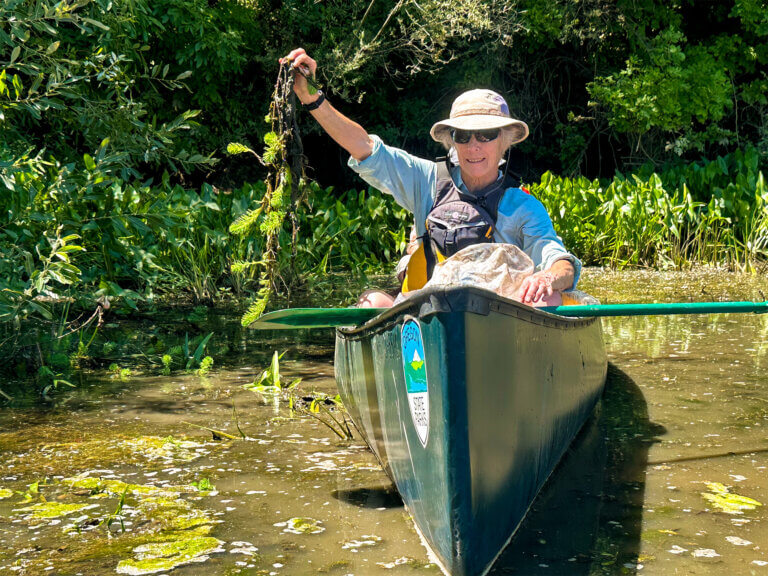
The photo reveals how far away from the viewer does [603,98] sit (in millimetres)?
13125

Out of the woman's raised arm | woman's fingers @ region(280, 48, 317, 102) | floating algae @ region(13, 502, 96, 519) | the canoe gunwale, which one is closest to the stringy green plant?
woman's fingers @ region(280, 48, 317, 102)

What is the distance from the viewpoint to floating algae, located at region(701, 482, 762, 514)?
3.38m

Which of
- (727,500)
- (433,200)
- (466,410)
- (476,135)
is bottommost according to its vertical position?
(727,500)

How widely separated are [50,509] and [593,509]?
2.01 meters

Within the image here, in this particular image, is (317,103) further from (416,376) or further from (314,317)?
(416,376)

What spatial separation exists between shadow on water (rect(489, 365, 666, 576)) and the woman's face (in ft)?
4.31

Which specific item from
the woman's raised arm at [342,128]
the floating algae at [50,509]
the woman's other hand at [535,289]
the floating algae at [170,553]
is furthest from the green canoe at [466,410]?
the floating algae at [50,509]

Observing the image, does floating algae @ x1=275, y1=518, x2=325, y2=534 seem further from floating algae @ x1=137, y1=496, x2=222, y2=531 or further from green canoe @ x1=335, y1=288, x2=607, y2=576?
green canoe @ x1=335, y1=288, x2=607, y2=576

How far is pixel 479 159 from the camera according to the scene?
4207mm

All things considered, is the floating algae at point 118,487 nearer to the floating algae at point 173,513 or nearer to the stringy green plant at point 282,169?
the floating algae at point 173,513

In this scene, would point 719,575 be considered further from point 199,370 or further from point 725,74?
point 725,74

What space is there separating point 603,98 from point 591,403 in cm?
933

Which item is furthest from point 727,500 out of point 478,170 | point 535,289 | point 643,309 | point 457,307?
point 478,170

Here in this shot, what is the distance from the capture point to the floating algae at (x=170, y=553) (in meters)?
2.89
